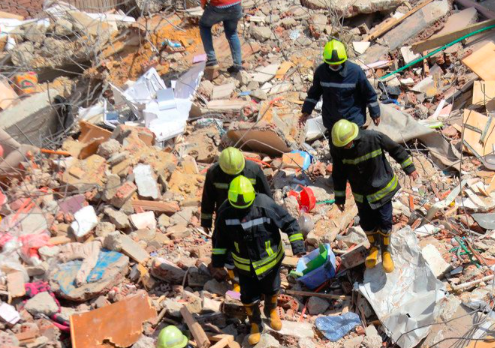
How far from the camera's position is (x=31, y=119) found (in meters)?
8.70

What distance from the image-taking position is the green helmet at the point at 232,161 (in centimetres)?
550

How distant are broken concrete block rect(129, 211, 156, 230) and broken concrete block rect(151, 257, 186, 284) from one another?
85 centimetres

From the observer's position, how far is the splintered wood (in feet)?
18.3

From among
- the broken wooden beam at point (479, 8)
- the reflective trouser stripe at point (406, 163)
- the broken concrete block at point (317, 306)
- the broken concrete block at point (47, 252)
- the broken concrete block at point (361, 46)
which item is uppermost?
the reflective trouser stripe at point (406, 163)

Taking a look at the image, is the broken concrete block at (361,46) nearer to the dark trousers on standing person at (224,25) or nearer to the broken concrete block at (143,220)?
the dark trousers on standing person at (224,25)

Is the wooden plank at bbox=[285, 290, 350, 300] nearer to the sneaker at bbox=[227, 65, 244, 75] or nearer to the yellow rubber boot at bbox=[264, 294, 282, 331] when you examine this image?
the yellow rubber boot at bbox=[264, 294, 282, 331]

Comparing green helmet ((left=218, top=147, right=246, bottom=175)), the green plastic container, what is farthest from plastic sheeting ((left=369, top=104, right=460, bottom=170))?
green helmet ((left=218, top=147, right=246, bottom=175))

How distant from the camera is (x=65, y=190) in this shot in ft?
24.1

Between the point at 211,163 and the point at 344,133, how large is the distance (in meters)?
3.48

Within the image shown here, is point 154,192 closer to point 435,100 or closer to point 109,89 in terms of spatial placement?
point 109,89

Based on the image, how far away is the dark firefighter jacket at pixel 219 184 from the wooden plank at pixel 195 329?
0.89m

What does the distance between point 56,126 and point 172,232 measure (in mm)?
3028

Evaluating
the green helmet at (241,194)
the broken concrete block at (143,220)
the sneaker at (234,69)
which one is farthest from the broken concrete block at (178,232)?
the sneaker at (234,69)

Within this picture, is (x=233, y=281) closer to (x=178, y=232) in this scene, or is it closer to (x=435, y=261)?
(x=178, y=232)
